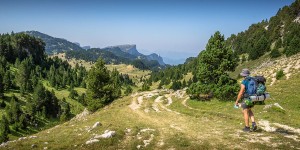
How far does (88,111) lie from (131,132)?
1708 inches

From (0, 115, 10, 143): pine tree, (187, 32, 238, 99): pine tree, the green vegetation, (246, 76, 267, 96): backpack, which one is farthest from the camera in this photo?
(0, 115, 10, 143): pine tree

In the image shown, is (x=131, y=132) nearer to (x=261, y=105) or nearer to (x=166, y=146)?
(x=166, y=146)

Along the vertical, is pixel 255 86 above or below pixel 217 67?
below

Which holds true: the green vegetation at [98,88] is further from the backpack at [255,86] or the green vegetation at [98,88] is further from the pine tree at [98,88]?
the backpack at [255,86]

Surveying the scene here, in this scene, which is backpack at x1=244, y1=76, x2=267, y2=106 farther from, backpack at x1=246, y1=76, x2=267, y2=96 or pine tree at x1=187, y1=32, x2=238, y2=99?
pine tree at x1=187, y1=32, x2=238, y2=99

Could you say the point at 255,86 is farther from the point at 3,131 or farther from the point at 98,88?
the point at 3,131

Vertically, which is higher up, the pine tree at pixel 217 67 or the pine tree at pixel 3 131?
the pine tree at pixel 217 67

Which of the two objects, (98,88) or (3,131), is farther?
(3,131)

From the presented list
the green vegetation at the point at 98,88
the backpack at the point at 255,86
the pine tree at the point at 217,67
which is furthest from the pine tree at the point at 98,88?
the backpack at the point at 255,86

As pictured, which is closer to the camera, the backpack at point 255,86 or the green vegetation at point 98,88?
the backpack at point 255,86

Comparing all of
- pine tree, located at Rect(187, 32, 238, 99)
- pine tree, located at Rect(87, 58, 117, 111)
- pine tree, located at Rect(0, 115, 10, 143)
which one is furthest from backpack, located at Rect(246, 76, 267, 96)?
pine tree, located at Rect(0, 115, 10, 143)

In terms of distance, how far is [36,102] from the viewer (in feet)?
485

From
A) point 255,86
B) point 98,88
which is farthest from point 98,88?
point 255,86

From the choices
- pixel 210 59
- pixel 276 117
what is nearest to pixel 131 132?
pixel 276 117
